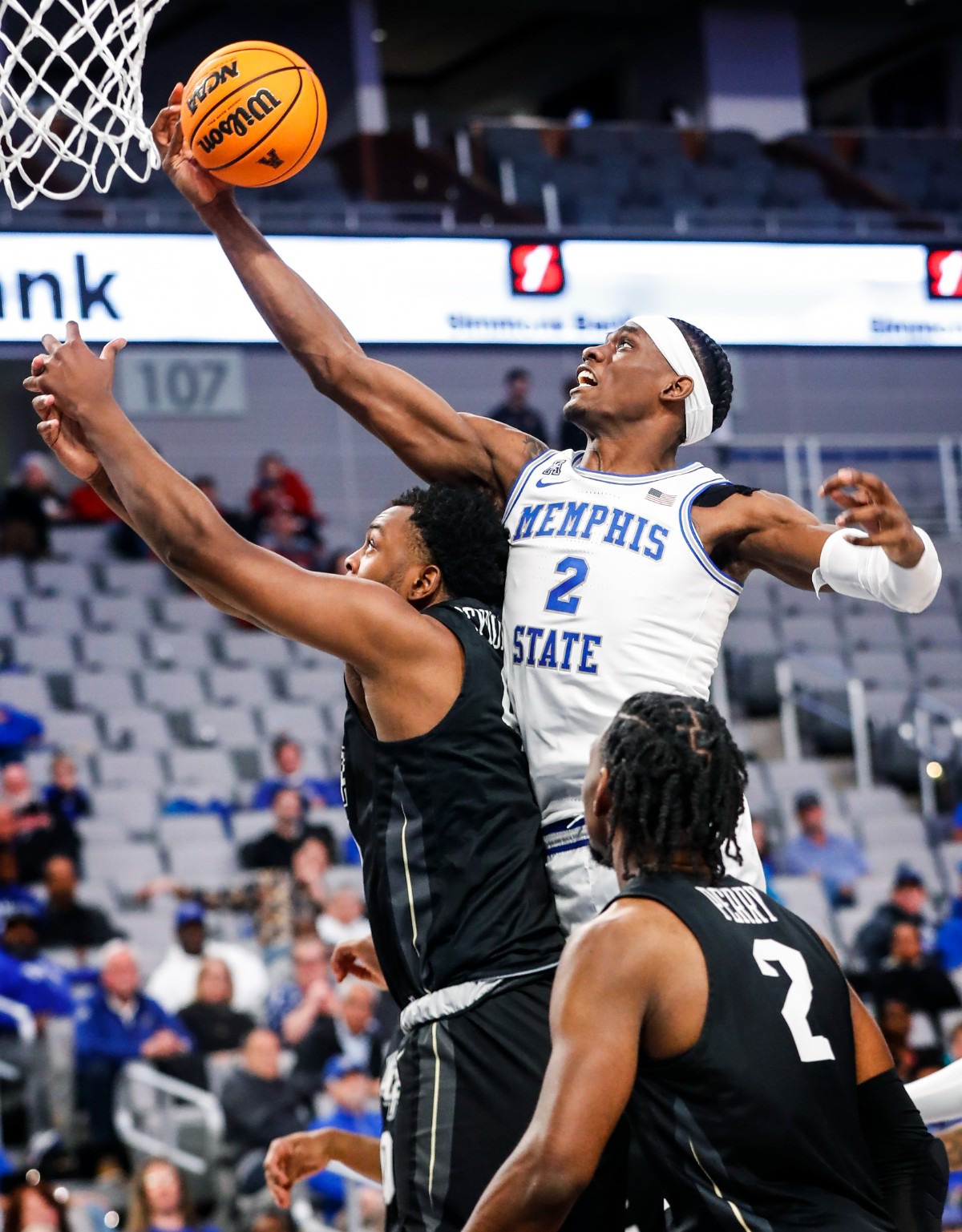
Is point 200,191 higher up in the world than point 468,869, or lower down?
higher up

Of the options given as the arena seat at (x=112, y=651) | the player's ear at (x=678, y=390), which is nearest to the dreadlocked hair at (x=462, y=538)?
the player's ear at (x=678, y=390)

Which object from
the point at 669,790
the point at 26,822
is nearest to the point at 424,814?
the point at 669,790

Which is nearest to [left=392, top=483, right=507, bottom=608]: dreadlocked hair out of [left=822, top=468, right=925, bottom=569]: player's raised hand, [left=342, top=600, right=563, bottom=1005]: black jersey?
[left=342, top=600, right=563, bottom=1005]: black jersey

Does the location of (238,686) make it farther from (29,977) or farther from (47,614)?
(29,977)

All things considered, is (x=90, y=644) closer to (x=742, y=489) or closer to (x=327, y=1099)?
(x=327, y=1099)

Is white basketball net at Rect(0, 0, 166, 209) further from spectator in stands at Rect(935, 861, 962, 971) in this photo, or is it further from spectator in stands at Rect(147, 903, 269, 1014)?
spectator in stands at Rect(935, 861, 962, 971)

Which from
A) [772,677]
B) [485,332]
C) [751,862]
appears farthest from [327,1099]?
[772,677]

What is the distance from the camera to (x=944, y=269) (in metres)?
9.35

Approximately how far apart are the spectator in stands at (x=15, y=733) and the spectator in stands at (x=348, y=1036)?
9.49 ft

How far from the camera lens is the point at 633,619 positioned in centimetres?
346

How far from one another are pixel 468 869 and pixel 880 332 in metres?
6.91

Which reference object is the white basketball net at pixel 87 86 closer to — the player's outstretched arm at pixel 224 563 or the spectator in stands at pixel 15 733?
the player's outstretched arm at pixel 224 563

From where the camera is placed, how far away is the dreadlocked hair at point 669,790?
8.80 ft

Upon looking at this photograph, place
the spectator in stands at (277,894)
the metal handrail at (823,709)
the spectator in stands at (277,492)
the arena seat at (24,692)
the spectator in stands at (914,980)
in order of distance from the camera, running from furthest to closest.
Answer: the spectator in stands at (277,492) → the metal handrail at (823,709) → the arena seat at (24,692) → the spectator in stands at (914,980) → the spectator in stands at (277,894)
